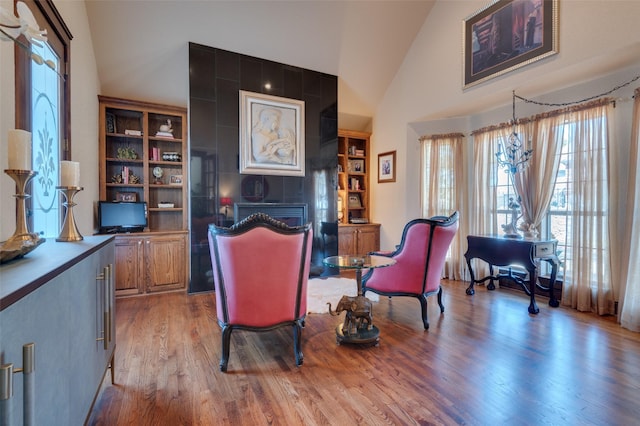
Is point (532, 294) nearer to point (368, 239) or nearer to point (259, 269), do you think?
point (368, 239)

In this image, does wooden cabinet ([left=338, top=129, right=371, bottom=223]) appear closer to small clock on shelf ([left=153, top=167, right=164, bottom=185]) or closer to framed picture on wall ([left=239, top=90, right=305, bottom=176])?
framed picture on wall ([left=239, top=90, right=305, bottom=176])

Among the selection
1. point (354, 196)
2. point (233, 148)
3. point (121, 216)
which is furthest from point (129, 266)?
point (354, 196)

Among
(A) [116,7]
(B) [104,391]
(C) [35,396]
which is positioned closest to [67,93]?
(A) [116,7]

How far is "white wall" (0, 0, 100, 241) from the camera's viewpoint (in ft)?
5.47

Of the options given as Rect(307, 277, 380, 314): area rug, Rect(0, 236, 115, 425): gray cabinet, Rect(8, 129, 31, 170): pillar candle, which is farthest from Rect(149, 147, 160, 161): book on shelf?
Rect(8, 129, 31, 170): pillar candle

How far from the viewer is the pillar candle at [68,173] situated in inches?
66.4

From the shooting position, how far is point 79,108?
3219 millimetres

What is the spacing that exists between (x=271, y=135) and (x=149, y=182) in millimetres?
2029

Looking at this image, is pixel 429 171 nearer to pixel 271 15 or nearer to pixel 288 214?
pixel 288 214

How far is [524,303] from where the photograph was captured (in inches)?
143

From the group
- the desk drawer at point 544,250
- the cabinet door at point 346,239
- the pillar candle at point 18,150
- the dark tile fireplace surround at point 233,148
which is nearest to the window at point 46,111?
the pillar candle at point 18,150

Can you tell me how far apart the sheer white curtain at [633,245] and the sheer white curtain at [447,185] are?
77.0 inches

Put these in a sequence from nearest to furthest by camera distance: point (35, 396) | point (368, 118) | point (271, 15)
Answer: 1. point (35, 396)
2. point (271, 15)
3. point (368, 118)

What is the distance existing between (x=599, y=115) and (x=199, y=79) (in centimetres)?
491
